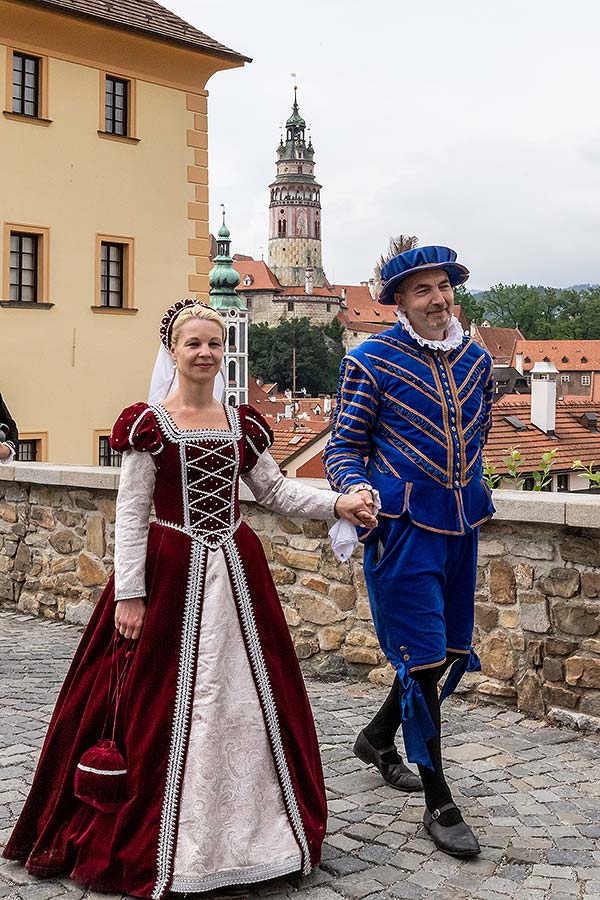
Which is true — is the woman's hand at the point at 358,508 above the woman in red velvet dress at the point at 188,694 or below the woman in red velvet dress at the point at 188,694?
above

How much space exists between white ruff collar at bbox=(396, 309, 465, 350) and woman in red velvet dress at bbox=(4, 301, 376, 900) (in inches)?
24.7

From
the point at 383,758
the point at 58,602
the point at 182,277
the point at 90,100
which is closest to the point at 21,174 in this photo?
the point at 90,100

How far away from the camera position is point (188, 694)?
3371 millimetres

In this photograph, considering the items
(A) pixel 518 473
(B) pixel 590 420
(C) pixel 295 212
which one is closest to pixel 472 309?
(C) pixel 295 212

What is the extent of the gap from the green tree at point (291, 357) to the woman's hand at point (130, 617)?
111m

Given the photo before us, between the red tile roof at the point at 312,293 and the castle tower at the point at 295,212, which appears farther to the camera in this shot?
the castle tower at the point at 295,212

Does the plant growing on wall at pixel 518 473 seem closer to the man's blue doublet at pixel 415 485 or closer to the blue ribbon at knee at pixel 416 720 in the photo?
the man's blue doublet at pixel 415 485

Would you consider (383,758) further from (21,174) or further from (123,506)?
(21,174)

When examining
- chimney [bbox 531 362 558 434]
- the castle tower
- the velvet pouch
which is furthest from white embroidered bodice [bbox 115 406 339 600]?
the castle tower

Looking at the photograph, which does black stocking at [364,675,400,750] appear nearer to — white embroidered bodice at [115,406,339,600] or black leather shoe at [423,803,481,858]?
black leather shoe at [423,803,481,858]

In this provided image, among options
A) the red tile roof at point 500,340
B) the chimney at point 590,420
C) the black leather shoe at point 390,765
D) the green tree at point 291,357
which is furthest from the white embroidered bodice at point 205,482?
the red tile roof at point 500,340

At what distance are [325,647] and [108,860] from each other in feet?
9.23

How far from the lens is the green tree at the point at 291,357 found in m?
116

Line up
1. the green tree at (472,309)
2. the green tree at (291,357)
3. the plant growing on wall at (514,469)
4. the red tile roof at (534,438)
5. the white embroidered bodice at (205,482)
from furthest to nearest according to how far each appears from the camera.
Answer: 1. the green tree at (472,309)
2. the green tree at (291,357)
3. the red tile roof at (534,438)
4. the plant growing on wall at (514,469)
5. the white embroidered bodice at (205,482)
